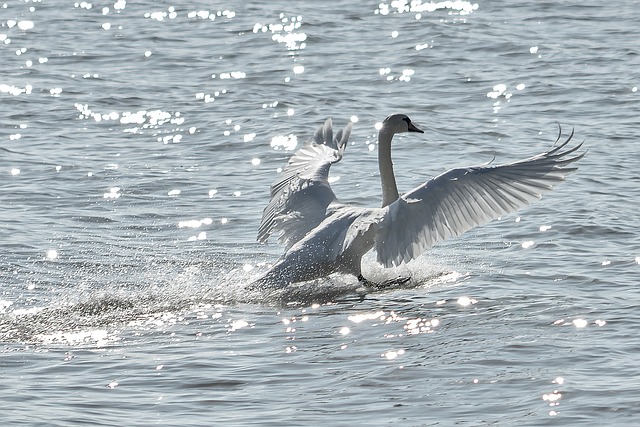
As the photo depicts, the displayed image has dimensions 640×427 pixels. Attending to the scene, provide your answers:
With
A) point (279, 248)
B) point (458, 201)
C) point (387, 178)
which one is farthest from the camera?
point (279, 248)

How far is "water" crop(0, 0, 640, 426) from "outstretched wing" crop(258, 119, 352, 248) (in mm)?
387

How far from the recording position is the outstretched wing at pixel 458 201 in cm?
1058

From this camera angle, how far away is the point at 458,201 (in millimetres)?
10602

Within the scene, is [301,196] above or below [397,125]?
below

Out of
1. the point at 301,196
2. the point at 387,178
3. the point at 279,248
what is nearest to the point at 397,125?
the point at 387,178

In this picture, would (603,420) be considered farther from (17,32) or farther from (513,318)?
(17,32)

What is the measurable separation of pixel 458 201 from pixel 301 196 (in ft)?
5.89

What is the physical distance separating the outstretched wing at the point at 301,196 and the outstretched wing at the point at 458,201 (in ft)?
3.50

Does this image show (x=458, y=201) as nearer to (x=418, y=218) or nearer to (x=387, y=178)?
(x=418, y=218)

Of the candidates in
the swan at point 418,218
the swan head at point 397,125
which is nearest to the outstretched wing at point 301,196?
the swan at point 418,218

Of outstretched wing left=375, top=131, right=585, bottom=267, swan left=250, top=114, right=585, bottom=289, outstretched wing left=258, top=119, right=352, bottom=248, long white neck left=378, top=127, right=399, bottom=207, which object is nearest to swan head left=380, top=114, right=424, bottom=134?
long white neck left=378, top=127, right=399, bottom=207

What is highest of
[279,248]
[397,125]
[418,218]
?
[397,125]

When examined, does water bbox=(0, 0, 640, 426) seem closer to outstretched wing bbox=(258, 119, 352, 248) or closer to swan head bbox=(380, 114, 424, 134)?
outstretched wing bbox=(258, 119, 352, 248)

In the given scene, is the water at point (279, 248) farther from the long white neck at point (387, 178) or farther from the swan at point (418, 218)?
the long white neck at point (387, 178)
